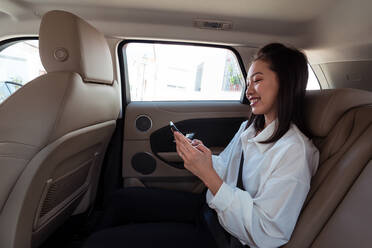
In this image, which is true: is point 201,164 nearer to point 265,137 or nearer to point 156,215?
point 265,137

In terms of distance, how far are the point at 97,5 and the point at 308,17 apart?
51.7 inches

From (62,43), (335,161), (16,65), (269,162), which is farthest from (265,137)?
(16,65)

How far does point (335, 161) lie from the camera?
842 mm

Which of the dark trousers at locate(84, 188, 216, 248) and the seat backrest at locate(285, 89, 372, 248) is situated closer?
the seat backrest at locate(285, 89, 372, 248)

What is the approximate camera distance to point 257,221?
0.77 meters

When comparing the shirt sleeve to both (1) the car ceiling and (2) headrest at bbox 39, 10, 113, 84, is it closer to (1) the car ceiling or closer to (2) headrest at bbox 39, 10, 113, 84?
(2) headrest at bbox 39, 10, 113, 84

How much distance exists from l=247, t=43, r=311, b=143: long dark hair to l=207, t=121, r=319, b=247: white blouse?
4 cm

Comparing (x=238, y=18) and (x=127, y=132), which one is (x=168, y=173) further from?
(x=238, y=18)

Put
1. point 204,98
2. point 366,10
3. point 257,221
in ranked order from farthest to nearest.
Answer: point 204,98
point 366,10
point 257,221

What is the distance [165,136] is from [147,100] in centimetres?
35

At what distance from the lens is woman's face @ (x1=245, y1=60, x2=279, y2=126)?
952mm

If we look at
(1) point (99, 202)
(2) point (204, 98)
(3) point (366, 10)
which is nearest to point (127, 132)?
(1) point (99, 202)

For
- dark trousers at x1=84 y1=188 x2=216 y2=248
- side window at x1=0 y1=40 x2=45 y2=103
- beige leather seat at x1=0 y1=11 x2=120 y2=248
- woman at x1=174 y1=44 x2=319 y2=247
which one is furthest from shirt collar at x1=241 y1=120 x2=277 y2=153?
side window at x1=0 y1=40 x2=45 y2=103

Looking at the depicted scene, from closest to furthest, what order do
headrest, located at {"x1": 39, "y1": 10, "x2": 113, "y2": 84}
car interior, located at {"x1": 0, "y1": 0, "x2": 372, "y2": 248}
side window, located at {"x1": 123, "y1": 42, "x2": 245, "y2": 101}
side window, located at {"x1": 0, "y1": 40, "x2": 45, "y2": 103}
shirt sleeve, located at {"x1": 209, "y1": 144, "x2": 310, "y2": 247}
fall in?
shirt sleeve, located at {"x1": 209, "y1": 144, "x2": 310, "y2": 247}
car interior, located at {"x1": 0, "y1": 0, "x2": 372, "y2": 248}
headrest, located at {"x1": 39, "y1": 10, "x2": 113, "y2": 84}
side window, located at {"x1": 0, "y1": 40, "x2": 45, "y2": 103}
side window, located at {"x1": 123, "y1": 42, "x2": 245, "y2": 101}
